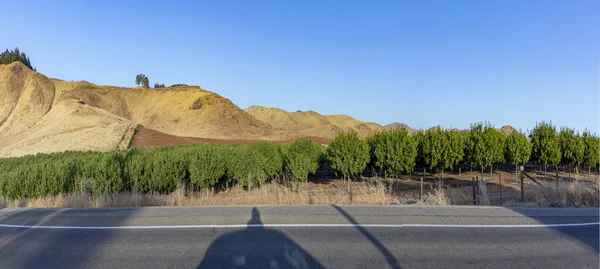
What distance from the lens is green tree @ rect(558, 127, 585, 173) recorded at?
3388 cm

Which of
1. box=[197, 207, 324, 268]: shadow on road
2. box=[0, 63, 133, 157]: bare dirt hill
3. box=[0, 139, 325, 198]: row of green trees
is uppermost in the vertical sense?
box=[0, 63, 133, 157]: bare dirt hill

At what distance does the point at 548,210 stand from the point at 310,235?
5.95 meters

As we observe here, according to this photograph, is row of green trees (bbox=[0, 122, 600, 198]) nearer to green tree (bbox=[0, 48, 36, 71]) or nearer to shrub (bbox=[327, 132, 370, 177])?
shrub (bbox=[327, 132, 370, 177])

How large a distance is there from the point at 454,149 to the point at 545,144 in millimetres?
8132

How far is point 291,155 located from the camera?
29953 mm

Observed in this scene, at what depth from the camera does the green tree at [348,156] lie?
95.3ft

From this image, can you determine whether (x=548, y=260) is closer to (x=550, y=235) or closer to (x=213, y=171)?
(x=550, y=235)

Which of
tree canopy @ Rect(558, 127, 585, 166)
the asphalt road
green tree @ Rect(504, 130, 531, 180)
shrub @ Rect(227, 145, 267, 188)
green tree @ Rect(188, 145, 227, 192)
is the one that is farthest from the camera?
tree canopy @ Rect(558, 127, 585, 166)

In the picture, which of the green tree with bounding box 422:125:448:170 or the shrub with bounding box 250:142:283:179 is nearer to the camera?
A: the shrub with bounding box 250:142:283:179

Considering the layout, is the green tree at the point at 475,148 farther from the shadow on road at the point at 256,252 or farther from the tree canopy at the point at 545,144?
the shadow on road at the point at 256,252

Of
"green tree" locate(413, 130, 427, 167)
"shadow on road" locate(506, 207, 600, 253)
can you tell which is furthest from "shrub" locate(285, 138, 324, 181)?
"shadow on road" locate(506, 207, 600, 253)

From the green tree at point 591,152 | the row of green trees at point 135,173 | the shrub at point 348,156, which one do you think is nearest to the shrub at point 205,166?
the row of green trees at point 135,173

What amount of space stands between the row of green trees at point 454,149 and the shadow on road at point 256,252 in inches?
873

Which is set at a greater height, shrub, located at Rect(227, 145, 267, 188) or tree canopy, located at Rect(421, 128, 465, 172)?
tree canopy, located at Rect(421, 128, 465, 172)
